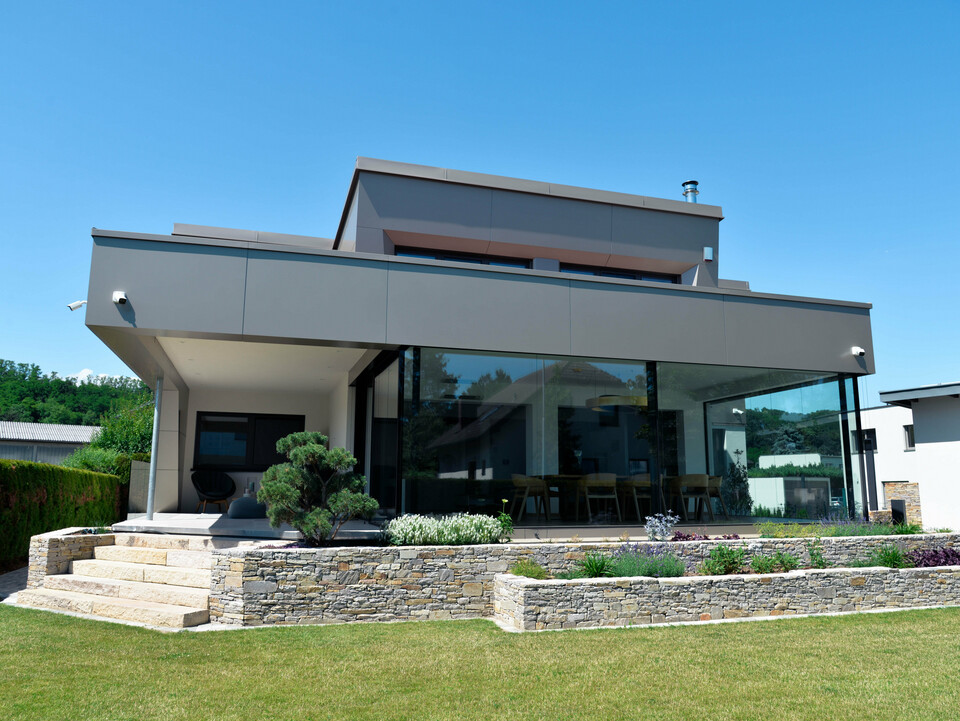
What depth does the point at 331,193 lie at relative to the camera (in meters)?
17.3

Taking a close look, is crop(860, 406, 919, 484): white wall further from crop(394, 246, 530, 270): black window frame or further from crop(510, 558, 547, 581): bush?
crop(510, 558, 547, 581): bush

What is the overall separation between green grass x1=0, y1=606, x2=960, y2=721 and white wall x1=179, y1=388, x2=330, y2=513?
987 cm

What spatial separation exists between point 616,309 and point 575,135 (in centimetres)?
607

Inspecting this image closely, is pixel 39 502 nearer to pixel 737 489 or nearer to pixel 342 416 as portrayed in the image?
pixel 342 416

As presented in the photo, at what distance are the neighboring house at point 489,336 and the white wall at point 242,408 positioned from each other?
1.97 m

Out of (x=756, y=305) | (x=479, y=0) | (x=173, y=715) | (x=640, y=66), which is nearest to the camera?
(x=173, y=715)

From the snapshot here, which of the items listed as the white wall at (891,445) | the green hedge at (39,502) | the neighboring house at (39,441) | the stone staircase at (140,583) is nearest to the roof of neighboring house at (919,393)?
the stone staircase at (140,583)

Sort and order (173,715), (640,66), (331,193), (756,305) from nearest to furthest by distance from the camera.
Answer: (173,715)
(756,305)
(640,66)
(331,193)

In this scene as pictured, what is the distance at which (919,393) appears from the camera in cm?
1379

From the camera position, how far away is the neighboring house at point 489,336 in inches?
366

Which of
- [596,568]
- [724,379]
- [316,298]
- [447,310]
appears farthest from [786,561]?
[316,298]

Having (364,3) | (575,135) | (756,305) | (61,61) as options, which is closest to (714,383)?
(756,305)

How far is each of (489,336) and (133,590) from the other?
574 centimetres

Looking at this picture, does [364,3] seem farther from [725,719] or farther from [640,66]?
[725,719]
